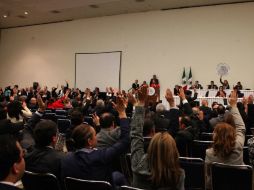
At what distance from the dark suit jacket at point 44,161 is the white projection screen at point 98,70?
16.8m

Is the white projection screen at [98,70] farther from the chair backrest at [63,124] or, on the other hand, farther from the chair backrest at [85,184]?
the chair backrest at [85,184]

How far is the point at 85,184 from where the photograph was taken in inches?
105

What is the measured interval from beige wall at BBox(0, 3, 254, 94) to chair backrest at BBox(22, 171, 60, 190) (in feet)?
48.6

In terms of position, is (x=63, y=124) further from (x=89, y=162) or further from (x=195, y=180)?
(x=89, y=162)

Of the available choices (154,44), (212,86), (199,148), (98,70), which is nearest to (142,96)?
(199,148)

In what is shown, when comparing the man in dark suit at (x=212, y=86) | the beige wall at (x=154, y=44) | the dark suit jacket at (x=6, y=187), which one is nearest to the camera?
the dark suit jacket at (x=6, y=187)

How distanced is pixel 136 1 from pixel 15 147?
636 inches

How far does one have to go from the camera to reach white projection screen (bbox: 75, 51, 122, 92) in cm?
2000

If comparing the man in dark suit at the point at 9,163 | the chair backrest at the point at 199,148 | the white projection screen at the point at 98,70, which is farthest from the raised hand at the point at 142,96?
the white projection screen at the point at 98,70

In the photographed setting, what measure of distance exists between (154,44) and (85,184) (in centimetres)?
1656

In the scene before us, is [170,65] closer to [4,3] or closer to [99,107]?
[4,3]

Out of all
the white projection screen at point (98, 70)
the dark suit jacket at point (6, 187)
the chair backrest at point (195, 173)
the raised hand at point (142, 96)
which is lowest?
the chair backrest at point (195, 173)

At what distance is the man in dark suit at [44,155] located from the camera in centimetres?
305

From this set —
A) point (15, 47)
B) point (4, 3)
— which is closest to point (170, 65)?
point (4, 3)
